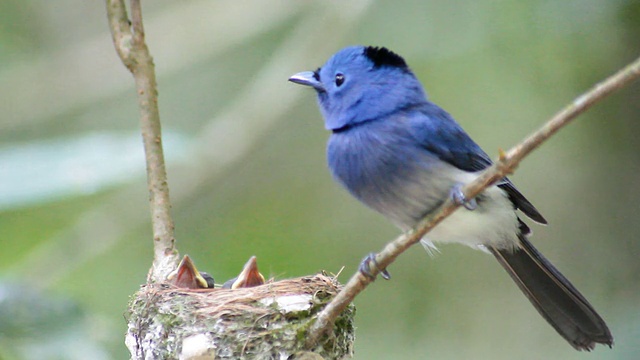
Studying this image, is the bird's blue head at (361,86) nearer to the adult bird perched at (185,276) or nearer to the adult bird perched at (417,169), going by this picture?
the adult bird perched at (417,169)

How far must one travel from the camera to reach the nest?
3322 mm

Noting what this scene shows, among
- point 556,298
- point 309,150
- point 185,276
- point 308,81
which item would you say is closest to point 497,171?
point 556,298

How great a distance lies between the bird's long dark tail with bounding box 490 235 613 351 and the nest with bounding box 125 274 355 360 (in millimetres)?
800

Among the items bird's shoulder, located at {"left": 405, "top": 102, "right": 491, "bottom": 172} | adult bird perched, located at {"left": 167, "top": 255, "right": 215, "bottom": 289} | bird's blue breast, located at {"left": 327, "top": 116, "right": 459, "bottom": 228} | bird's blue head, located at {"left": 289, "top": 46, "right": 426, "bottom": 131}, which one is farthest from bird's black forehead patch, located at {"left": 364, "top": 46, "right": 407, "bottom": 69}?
adult bird perched, located at {"left": 167, "top": 255, "right": 215, "bottom": 289}

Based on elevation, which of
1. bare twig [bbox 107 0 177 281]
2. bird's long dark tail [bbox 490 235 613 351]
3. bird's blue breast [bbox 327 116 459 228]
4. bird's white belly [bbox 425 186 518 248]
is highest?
bare twig [bbox 107 0 177 281]

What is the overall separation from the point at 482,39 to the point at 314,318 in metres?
2.40

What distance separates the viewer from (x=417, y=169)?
3434mm

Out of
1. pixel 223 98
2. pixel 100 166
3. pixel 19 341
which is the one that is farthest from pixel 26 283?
pixel 223 98

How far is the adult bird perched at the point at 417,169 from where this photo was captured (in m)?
3.45

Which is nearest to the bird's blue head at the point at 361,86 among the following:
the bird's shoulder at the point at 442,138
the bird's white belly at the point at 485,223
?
the bird's shoulder at the point at 442,138

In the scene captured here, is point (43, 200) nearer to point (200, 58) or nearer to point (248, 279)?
point (248, 279)

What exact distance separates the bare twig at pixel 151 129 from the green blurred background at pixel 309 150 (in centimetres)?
39

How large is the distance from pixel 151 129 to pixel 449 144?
1.18 meters

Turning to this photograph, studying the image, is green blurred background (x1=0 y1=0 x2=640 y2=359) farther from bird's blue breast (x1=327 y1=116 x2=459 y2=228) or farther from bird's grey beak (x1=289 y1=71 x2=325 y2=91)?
bird's blue breast (x1=327 y1=116 x2=459 y2=228)
